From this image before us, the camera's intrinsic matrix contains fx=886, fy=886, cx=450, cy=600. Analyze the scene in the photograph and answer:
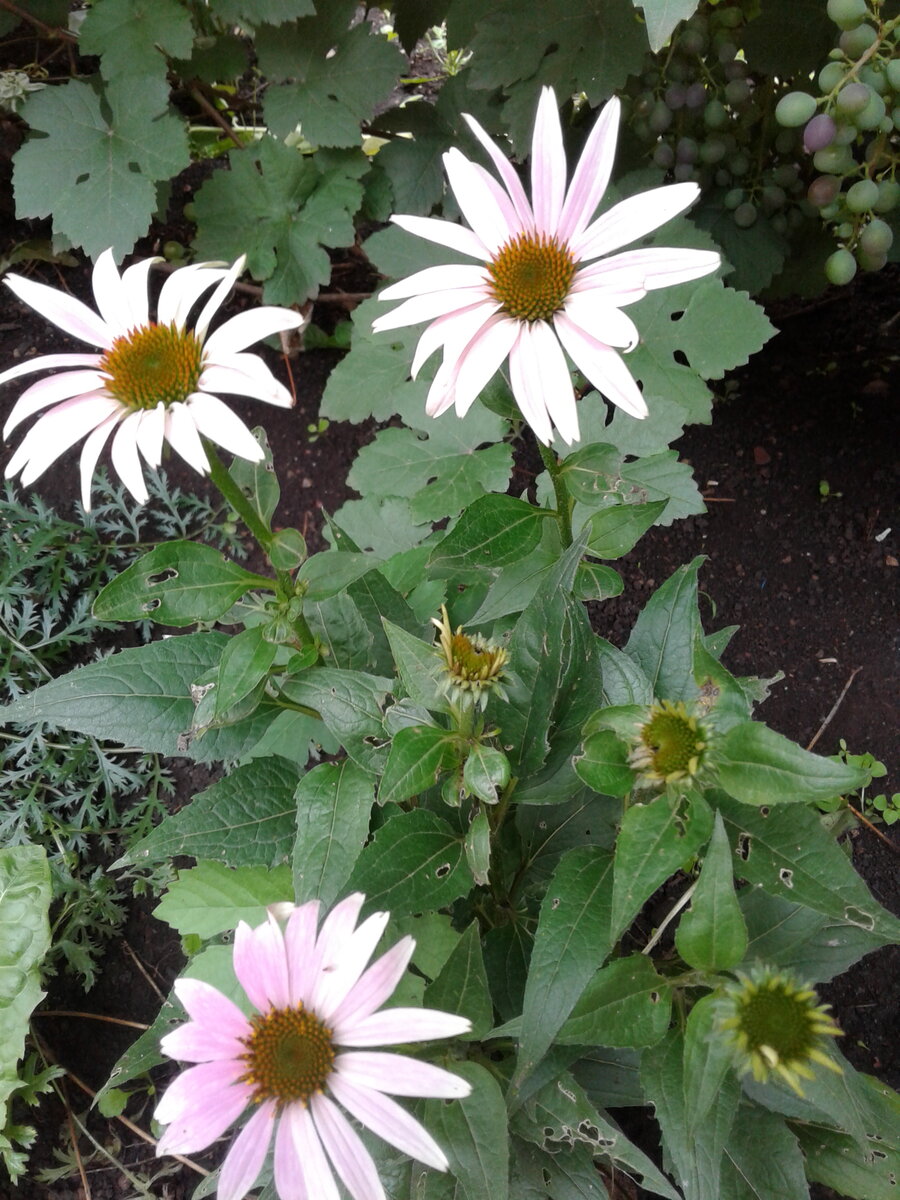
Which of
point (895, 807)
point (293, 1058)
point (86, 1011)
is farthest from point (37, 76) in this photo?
point (895, 807)

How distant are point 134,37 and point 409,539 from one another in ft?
3.34

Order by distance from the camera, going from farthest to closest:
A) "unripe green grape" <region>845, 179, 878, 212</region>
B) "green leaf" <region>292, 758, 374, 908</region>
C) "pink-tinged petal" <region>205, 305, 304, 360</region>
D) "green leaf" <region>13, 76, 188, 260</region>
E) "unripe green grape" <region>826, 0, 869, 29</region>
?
1. "green leaf" <region>13, 76, 188, 260</region>
2. "unripe green grape" <region>845, 179, 878, 212</region>
3. "unripe green grape" <region>826, 0, 869, 29</region>
4. "green leaf" <region>292, 758, 374, 908</region>
5. "pink-tinged petal" <region>205, 305, 304, 360</region>

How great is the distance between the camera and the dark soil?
4.66 ft

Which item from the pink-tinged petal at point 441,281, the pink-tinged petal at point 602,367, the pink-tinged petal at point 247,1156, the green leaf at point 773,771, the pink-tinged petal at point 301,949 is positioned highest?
the pink-tinged petal at point 441,281

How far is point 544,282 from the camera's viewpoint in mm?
783

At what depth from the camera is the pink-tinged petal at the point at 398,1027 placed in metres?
0.66

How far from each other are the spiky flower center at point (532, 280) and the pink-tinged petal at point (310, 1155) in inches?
26.9

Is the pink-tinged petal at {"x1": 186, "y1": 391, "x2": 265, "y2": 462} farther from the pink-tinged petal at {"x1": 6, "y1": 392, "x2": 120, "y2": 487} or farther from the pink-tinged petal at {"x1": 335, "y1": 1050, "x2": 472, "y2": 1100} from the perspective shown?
the pink-tinged petal at {"x1": 335, "y1": 1050, "x2": 472, "y2": 1100}

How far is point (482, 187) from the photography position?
83cm

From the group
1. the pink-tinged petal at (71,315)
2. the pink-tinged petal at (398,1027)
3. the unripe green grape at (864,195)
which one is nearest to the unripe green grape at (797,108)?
the unripe green grape at (864,195)

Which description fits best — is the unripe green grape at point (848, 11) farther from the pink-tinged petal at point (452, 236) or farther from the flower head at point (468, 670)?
the flower head at point (468, 670)

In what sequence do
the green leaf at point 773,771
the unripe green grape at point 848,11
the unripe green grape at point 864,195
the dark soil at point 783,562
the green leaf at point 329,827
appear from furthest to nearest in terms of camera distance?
the dark soil at point 783,562 < the unripe green grape at point 864,195 < the unripe green grape at point 848,11 < the green leaf at point 329,827 < the green leaf at point 773,771

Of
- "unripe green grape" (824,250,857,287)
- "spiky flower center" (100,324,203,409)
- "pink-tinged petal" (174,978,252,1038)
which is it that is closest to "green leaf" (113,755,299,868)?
"pink-tinged petal" (174,978,252,1038)

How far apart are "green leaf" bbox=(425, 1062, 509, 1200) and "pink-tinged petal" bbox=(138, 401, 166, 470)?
607 millimetres
